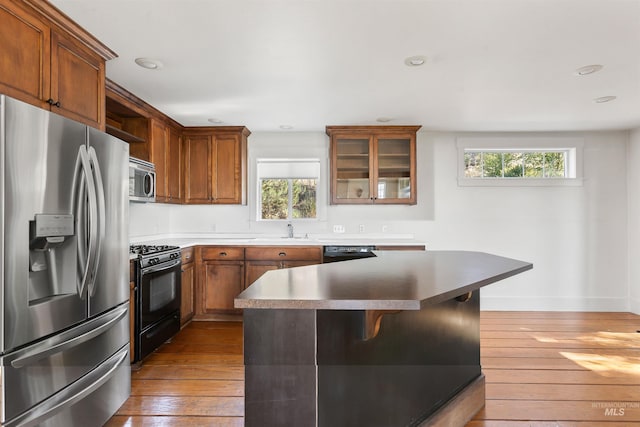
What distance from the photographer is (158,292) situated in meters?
3.05

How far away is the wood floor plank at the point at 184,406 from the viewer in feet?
7.16

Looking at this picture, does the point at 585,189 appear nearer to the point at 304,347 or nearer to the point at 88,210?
the point at 304,347

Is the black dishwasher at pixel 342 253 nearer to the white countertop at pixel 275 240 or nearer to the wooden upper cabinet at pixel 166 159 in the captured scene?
the white countertop at pixel 275 240

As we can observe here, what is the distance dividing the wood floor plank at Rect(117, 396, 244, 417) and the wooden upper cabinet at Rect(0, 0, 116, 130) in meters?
1.82

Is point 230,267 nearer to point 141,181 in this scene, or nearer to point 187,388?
point 141,181

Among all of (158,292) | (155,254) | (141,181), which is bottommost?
(158,292)

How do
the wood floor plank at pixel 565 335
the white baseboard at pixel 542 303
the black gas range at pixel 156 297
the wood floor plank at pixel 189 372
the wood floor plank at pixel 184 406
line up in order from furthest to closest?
the white baseboard at pixel 542 303 < the wood floor plank at pixel 565 335 < the black gas range at pixel 156 297 < the wood floor plank at pixel 189 372 < the wood floor plank at pixel 184 406

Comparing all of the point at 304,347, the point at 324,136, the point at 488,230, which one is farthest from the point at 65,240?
the point at 488,230

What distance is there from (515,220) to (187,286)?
4.13 m

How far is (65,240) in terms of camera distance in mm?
1740

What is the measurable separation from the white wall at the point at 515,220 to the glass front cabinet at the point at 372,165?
0.30m

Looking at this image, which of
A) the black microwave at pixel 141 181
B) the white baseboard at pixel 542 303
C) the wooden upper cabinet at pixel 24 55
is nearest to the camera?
the wooden upper cabinet at pixel 24 55

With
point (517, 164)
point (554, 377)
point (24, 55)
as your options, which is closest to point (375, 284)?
point (24, 55)

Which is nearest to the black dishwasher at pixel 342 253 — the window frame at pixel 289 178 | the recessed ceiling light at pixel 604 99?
the window frame at pixel 289 178
